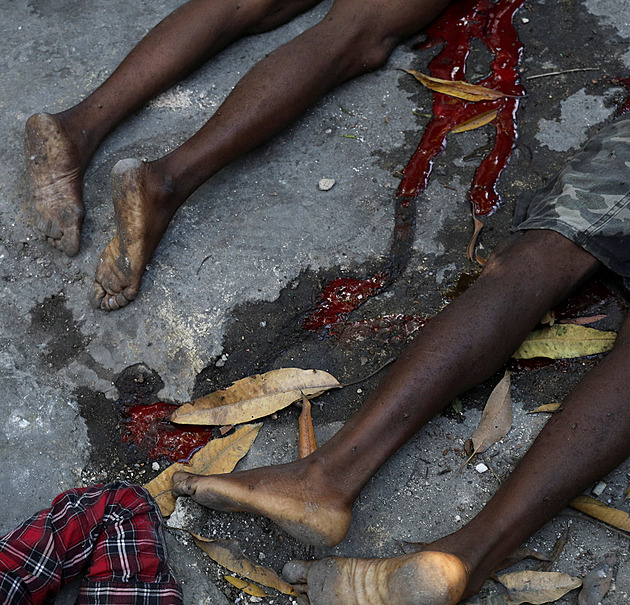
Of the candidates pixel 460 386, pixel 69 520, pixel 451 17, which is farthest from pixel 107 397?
pixel 451 17

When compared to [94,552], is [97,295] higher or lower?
higher

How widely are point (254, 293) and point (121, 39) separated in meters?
1.27

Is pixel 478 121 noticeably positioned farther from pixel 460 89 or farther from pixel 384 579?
pixel 384 579

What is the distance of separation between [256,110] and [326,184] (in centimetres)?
32

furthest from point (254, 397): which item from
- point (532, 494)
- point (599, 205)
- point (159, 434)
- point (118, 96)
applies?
point (118, 96)

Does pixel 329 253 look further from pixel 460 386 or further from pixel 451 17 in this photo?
pixel 451 17

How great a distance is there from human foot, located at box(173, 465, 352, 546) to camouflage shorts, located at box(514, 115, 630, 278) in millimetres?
854

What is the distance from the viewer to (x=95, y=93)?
2324mm

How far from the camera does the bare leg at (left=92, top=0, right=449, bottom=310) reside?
1982 mm

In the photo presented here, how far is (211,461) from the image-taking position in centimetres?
185

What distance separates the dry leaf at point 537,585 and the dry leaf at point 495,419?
1.03 ft

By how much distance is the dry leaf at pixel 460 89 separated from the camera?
2.50 meters

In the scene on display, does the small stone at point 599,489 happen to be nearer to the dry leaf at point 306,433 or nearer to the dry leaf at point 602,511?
the dry leaf at point 602,511

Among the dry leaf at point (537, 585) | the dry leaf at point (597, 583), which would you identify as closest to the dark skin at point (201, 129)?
the dry leaf at point (537, 585)
